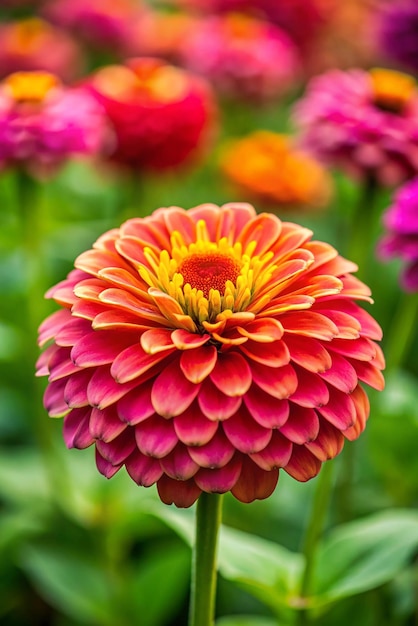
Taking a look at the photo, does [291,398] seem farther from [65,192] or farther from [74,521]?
[65,192]

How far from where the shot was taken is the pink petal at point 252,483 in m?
0.45

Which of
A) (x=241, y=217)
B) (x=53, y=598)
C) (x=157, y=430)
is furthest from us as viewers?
(x=53, y=598)

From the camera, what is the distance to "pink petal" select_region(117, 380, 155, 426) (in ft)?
1.41

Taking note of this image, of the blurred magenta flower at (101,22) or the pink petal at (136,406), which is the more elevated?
the blurred magenta flower at (101,22)

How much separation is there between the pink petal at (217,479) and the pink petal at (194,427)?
0.02 metres

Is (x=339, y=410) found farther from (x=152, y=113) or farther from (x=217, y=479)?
(x=152, y=113)

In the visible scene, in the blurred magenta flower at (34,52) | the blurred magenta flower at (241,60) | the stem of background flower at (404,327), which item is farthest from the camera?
the blurred magenta flower at (34,52)

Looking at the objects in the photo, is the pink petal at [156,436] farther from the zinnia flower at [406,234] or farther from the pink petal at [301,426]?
the zinnia flower at [406,234]

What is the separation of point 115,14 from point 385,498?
148cm

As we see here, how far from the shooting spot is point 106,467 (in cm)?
45

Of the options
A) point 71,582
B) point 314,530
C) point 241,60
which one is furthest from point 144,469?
point 241,60

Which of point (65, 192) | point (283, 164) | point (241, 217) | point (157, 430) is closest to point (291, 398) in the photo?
point (157, 430)

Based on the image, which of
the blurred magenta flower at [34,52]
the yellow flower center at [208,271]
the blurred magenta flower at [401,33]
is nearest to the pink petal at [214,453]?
the yellow flower center at [208,271]

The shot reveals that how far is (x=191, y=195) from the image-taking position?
1.69 metres
